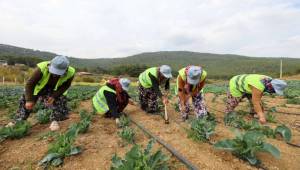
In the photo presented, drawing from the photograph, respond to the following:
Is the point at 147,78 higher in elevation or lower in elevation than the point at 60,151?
higher

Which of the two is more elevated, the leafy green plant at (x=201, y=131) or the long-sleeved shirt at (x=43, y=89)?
the long-sleeved shirt at (x=43, y=89)

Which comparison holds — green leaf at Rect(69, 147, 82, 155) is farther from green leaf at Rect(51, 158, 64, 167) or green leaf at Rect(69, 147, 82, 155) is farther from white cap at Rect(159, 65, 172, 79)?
white cap at Rect(159, 65, 172, 79)

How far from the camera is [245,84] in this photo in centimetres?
570

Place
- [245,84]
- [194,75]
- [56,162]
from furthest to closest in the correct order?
1. [245,84]
2. [194,75]
3. [56,162]

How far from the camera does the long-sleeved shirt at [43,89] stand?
468 cm

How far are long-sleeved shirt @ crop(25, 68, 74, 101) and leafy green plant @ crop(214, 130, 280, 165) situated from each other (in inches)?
119

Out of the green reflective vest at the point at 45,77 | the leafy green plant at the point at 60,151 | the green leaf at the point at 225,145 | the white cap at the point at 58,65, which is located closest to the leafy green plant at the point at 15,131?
the green reflective vest at the point at 45,77

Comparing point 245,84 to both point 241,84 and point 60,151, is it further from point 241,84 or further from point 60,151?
point 60,151

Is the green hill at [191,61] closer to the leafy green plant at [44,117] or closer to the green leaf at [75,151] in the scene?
the leafy green plant at [44,117]

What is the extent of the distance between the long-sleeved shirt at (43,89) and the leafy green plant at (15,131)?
477 mm

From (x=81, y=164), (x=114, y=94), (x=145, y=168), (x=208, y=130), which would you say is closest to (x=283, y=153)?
(x=208, y=130)

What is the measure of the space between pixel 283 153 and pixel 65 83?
3.72 m

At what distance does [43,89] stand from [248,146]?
3.54 metres

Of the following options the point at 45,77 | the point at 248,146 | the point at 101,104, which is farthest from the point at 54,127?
the point at 248,146
